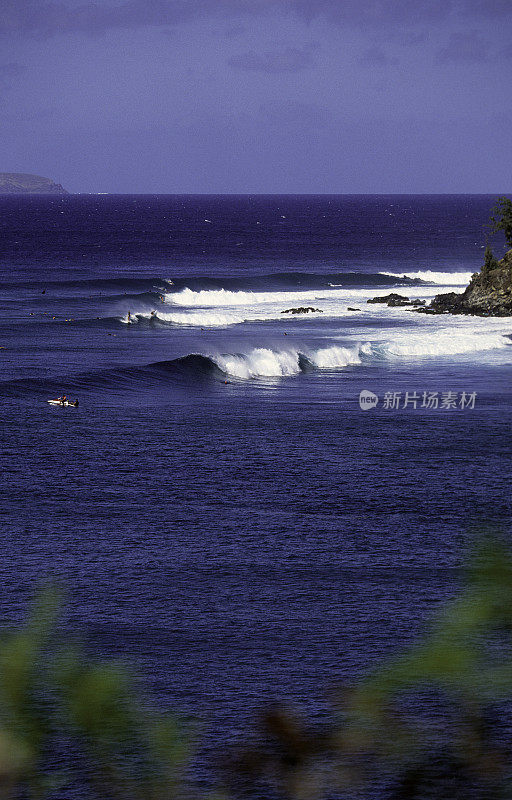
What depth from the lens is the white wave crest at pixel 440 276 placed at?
144m

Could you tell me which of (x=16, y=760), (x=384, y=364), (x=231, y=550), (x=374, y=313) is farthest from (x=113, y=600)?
(x=374, y=313)

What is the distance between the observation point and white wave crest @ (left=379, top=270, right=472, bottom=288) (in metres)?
144

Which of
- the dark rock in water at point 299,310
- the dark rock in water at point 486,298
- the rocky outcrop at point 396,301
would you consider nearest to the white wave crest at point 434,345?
the dark rock in water at point 486,298

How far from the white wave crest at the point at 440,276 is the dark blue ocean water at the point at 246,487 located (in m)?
40.1

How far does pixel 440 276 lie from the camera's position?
496 feet

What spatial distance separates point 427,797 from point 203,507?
945 inches

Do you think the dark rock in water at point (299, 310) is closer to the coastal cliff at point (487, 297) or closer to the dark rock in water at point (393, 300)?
the dark rock in water at point (393, 300)

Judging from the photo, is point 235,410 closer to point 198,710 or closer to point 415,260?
point 198,710

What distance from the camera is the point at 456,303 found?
11375 cm

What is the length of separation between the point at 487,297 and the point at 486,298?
18 centimetres

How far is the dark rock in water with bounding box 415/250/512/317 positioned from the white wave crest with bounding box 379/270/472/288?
26.8 m

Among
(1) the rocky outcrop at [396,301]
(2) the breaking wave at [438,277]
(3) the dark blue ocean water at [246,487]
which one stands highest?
(2) the breaking wave at [438,277]

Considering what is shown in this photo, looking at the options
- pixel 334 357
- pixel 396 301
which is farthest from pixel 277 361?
pixel 396 301

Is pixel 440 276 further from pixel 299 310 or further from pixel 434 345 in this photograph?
pixel 434 345
